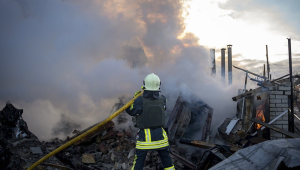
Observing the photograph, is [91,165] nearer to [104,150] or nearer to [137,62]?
[104,150]

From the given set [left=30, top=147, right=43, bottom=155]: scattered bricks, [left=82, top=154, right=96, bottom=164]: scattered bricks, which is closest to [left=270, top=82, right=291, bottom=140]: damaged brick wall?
[left=82, top=154, right=96, bottom=164]: scattered bricks

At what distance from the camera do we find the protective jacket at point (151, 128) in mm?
3002

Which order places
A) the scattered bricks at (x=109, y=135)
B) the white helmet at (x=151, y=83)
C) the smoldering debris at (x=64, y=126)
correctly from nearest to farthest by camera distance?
the white helmet at (x=151, y=83), the scattered bricks at (x=109, y=135), the smoldering debris at (x=64, y=126)

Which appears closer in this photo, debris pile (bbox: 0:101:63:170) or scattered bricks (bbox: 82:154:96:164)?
debris pile (bbox: 0:101:63:170)

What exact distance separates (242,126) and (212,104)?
200cm

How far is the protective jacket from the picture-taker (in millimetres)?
3002

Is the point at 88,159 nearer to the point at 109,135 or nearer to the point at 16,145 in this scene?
the point at 109,135

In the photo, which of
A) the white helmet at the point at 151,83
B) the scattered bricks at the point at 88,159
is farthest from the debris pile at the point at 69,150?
the white helmet at the point at 151,83

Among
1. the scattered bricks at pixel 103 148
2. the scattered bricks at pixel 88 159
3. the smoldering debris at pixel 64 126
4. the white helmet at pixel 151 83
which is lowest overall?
the scattered bricks at pixel 88 159

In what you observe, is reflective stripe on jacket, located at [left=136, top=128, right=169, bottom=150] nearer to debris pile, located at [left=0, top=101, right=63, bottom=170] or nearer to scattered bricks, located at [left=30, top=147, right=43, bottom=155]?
debris pile, located at [left=0, top=101, right=63, bottom=170]

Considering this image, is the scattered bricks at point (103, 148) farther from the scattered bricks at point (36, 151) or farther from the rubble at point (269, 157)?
the rubble at point (269, 157)

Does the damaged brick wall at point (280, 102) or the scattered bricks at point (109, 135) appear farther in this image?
the damaged brick wall at point (280, 102)

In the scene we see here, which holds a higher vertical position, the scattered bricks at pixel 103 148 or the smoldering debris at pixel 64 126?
the smoldering debris at pixel 64 126

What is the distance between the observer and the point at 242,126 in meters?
6.57
